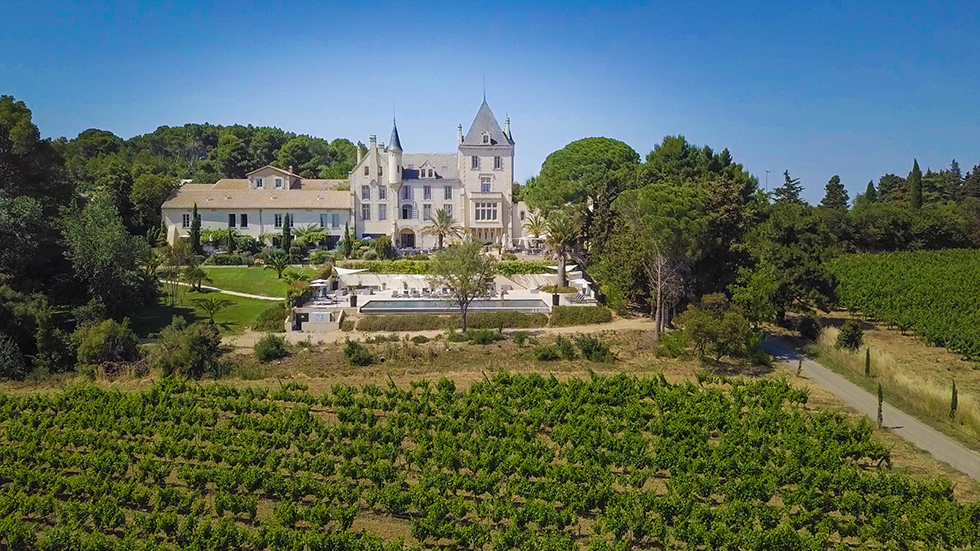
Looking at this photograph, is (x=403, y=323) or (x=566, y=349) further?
(x=403, y=323)

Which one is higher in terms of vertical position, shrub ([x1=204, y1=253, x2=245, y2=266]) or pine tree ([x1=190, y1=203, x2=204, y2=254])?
pine tree ([x1=190, y1=203, x2=204, y2=254])

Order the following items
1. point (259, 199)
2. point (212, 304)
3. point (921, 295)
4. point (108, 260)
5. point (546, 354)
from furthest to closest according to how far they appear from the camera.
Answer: point (259, 199)
point (921, 295)
point (212, 304)
point (108, 260)
point (546, 354)

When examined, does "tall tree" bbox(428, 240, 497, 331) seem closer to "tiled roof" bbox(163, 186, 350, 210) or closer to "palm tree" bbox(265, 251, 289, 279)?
"palm tree" bbox(265, 251, 289, 279)

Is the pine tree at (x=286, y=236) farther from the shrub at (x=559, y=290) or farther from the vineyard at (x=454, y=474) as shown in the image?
the vineyard at (x=454, y=474)

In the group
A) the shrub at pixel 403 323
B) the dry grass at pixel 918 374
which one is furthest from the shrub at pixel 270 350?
the dry grass at pixel 918 374

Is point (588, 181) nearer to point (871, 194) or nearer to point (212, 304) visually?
point (212, 304)

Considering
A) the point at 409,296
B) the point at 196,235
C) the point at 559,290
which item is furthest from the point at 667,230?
the point at 196,235

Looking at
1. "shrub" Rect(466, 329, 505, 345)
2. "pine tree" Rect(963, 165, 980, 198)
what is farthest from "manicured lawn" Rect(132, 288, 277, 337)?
"pine tree" Rect(963, 165, 980, 198)
